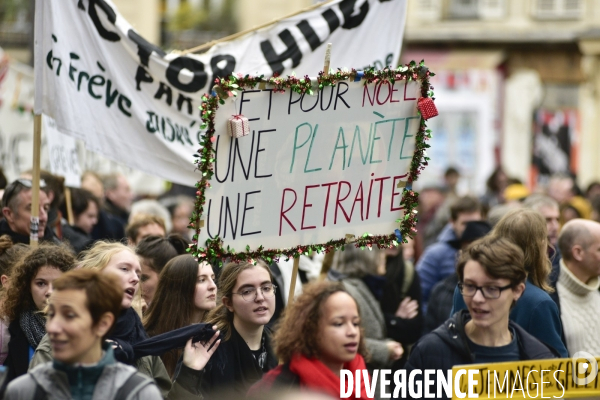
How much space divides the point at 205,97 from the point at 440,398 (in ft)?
5.36

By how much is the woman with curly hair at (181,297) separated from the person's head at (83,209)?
A: 9.73 feet

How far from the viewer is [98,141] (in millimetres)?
6035

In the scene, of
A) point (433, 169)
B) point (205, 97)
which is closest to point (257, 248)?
point (205, 97)

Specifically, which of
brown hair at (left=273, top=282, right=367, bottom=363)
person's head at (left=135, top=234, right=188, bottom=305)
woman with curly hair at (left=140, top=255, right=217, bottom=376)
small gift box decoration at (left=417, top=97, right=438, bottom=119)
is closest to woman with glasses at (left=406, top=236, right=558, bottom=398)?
brown hair at (left=273, top=282, right=367, bottom=363)

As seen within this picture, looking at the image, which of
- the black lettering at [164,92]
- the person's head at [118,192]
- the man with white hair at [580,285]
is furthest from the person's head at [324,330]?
the person's head at [118,192]

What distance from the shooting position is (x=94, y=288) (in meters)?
3.54

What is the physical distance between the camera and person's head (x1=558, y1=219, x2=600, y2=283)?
5820mm

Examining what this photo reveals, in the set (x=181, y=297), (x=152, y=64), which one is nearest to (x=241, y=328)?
(x=181, y=297)

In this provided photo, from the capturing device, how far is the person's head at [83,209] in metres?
7.98

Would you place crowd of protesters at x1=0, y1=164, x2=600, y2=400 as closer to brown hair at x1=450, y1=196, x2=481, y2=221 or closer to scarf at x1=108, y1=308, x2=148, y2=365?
scarf at x1=108, y1=308, x2=148, y2=365

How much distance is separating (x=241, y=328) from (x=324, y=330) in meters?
0.96

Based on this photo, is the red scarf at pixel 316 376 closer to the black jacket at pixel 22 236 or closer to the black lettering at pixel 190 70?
the black jacket at pixel 22 236

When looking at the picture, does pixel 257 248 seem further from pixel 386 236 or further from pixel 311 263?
pixel 311 263

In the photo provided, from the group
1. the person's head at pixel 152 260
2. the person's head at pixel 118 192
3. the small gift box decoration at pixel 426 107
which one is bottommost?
the person's head at pixel 152 260
